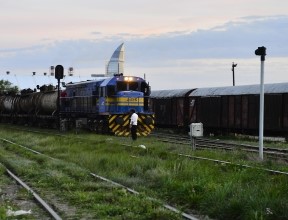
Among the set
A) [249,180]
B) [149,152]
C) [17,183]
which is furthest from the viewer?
[149,152]

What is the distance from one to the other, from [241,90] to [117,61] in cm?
9798

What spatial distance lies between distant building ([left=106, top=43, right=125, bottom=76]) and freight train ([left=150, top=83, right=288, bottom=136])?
81.3 metres

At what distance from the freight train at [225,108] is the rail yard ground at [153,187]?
9.96m

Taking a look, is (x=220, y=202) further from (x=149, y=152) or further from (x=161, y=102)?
(x=161, y=102)

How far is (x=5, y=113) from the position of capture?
5875 centimetres

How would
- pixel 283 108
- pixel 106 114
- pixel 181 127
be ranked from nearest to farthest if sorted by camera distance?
pixel 283 108
pixel 106 114
pixel 181 127

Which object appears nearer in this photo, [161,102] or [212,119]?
[212,119]

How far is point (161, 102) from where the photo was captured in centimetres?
4031

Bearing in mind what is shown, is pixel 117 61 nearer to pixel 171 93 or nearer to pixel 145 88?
pixel 171 93

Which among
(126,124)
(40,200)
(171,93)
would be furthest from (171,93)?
(40,200)

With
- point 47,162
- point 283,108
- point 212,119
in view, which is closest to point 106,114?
point 212,119

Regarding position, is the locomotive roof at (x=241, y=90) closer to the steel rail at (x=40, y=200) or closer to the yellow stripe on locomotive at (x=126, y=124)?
the yellow stripe on locomotive at (x=126, y=124)

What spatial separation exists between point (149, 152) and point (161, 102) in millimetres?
21596

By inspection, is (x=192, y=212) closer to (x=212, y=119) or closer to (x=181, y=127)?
(x=212, y=119)
